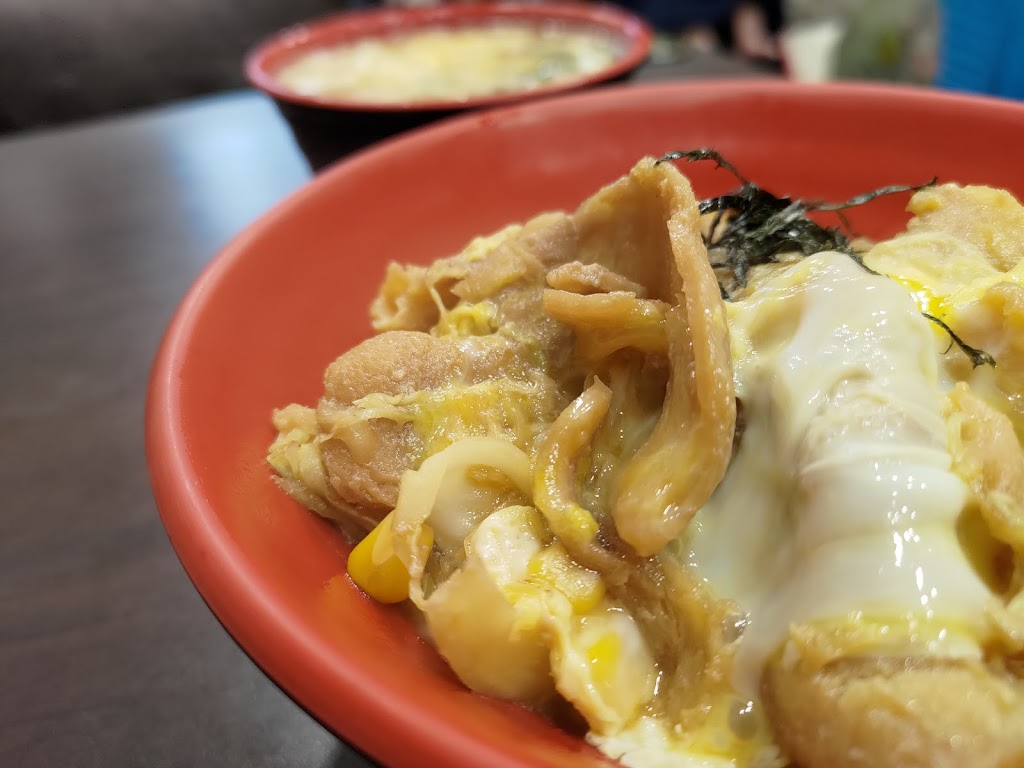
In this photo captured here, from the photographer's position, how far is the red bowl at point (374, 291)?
698 millimetres

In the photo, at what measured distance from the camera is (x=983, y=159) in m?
1.41

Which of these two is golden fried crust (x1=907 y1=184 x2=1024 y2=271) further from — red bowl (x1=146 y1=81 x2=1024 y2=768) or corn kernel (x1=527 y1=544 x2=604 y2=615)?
corn kernel (x1=527 y1=544 x2=604 y2=615)

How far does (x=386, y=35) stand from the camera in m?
2.84

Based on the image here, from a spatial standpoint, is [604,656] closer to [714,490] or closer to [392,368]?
[714,490]

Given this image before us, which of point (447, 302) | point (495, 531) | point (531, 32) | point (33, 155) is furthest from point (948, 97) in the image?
point (33, 155)

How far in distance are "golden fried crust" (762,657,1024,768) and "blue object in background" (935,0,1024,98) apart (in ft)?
8.68

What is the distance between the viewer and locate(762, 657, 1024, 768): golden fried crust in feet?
2.08

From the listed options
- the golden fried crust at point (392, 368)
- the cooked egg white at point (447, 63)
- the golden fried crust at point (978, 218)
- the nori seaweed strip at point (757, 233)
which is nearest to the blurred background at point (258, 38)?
the cooked egg white at point (447, 63)

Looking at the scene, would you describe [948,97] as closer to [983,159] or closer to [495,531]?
[983,159]

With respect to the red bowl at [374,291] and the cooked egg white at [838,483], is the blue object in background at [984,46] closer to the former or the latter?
the red bowl at [374,291]

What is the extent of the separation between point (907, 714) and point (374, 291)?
3.46 feet

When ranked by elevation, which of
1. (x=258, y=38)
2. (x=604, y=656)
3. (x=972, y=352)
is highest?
(x=972, y=352)

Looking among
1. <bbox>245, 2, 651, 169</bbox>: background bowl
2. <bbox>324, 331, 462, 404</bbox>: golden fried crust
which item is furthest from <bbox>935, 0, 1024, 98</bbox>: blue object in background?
<bbox>324, 331, 462, 404</bbox>: golden fried crust

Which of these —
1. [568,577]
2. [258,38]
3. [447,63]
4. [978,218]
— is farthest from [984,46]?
[258,38]
